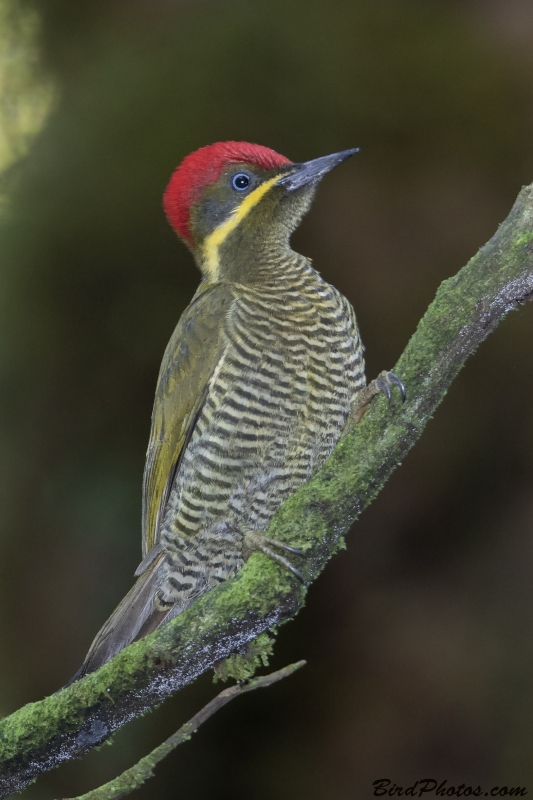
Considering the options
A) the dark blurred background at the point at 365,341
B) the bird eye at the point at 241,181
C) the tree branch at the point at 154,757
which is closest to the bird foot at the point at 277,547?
the tree branch at the point at 154,757

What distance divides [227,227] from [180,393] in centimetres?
65

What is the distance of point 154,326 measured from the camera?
353 cm

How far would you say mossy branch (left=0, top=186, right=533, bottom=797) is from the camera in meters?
1.92

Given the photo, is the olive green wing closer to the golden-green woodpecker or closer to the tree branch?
the golden-green woodpecker

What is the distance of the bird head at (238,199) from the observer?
2.79 meters

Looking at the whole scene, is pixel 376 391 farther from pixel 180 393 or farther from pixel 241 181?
pixel 241 181

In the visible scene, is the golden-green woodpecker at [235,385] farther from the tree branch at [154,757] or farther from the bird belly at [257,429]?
the tree branch at [154,757]

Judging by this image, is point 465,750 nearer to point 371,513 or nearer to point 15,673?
point 371,513

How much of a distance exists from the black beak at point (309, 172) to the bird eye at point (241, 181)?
12 centimetres

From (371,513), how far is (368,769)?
94cm

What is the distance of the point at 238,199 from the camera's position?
284 cm

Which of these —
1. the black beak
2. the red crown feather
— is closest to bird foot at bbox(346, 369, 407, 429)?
the black beak

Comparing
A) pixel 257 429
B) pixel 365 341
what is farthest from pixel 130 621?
pixel 365 341

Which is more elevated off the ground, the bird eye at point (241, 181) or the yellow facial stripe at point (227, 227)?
the bird eye at point (241, 181)
